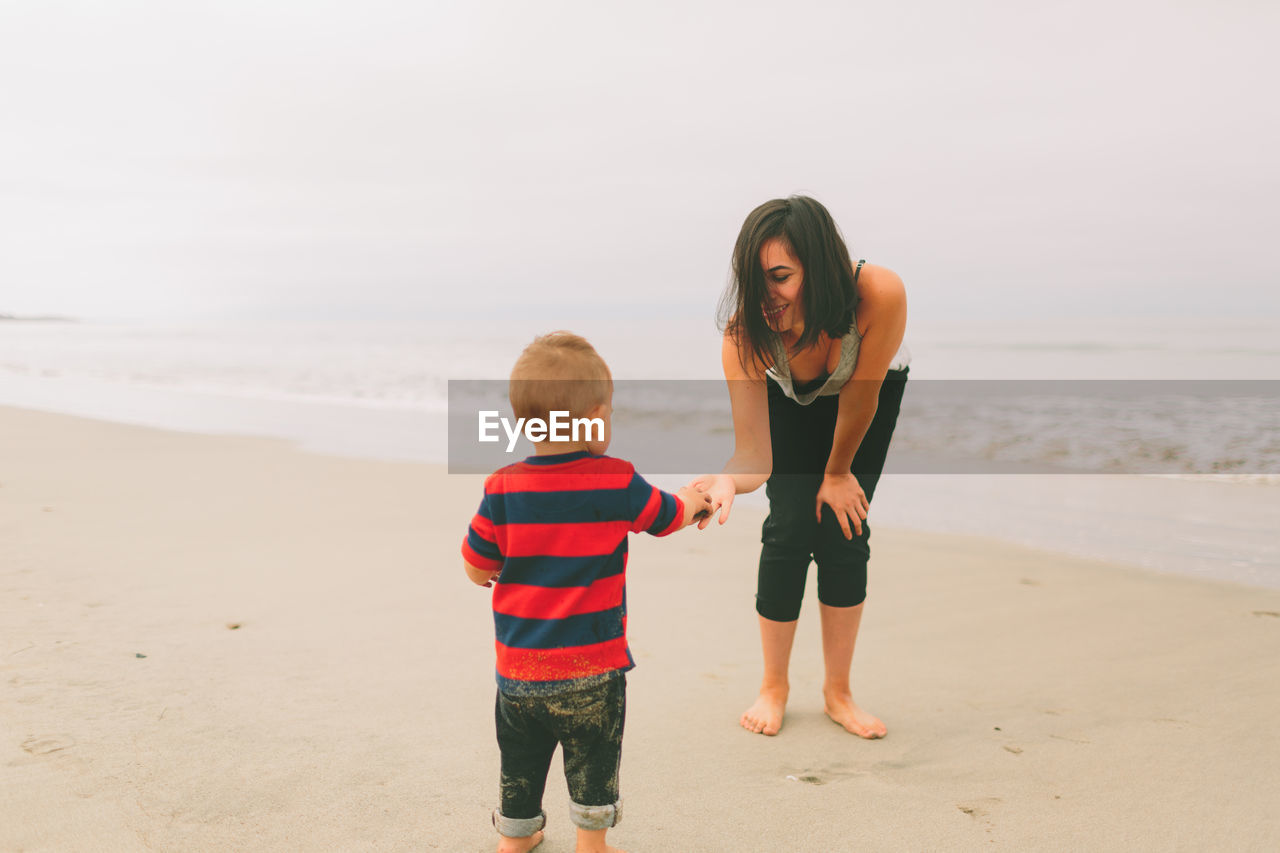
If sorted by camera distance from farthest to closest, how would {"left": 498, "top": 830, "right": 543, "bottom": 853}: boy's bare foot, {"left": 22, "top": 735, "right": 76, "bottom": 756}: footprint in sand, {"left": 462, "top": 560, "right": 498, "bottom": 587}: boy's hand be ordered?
1. {"left": 22, "top": 735, "right": 76, "bottom": 756}: footprint in sand
2. {"left": 498, "top": 830, "right": 543, "bottom": 853}: boy's bare foot
3. {"left": 462, "top": 560, "right": 498, "bottom": 587}: boy's hand

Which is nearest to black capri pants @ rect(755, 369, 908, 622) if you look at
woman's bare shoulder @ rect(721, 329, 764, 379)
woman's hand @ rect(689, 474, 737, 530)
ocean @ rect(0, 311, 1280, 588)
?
woman's bare shoulder @ rect(721, 329, 764, 379)

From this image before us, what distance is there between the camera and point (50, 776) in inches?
82.8

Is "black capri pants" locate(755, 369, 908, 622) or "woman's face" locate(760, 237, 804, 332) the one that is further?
"black capri pants" locate(755, 369, 908, 622)

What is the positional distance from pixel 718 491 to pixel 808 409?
72cm

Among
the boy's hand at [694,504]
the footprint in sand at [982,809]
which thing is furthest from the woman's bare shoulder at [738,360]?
the footprint in sand at [982,809]

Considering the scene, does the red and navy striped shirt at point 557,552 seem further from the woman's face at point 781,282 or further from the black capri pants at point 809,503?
the black capri pants at point 809,503

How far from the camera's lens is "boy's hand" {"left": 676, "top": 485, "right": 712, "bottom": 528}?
184cm

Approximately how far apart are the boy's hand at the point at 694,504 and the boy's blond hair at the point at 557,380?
1.06ft

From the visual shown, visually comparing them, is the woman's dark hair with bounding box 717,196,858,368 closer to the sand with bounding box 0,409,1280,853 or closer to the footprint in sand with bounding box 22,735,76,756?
the sand with bounding box 0,409,1280,853

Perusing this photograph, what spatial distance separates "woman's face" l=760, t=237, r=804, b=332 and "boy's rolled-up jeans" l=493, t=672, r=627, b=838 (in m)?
1.10

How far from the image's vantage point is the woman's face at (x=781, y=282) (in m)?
2.29

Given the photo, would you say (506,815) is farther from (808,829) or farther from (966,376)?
(966,376)

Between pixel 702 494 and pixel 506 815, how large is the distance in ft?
2.81

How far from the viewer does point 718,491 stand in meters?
2.02
